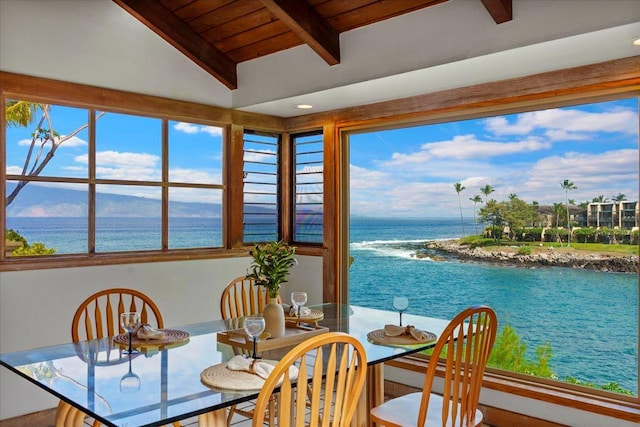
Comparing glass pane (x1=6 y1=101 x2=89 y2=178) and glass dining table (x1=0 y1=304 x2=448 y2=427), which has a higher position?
glass pane (x1=6 y1=101 x2=89 y2=178)

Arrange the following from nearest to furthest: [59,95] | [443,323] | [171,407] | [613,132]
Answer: [171,407]
[443,323]
[613,132]
[59,95]

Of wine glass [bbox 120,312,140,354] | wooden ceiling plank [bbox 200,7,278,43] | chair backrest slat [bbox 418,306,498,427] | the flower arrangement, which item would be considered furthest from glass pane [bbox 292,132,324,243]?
wine glass [bbox 120,312,140,354]

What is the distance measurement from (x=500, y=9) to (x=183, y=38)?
2.32 meters

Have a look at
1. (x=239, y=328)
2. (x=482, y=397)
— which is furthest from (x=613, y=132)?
(x=239, y=328)

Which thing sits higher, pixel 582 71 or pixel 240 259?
pixel 582 71

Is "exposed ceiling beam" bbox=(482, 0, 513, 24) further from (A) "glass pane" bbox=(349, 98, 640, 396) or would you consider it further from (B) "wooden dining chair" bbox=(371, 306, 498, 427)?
(B) "wooden dining chair" bbox=(371, 306, 498, 427)

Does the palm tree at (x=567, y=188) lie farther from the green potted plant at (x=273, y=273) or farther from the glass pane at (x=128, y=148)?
the glass pane at (x=128, y=148)

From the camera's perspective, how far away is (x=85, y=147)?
3.94 meters

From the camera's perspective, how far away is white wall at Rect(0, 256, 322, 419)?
350cm

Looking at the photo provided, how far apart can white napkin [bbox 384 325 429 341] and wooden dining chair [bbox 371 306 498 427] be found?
0.19 meters

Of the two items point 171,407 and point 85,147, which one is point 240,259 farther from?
point 171,407

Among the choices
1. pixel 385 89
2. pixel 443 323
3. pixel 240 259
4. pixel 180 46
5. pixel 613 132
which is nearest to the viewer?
pixel 443 323

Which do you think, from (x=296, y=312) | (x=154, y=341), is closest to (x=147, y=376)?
(x=154, y=341)

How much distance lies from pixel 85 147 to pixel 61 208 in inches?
17.5
